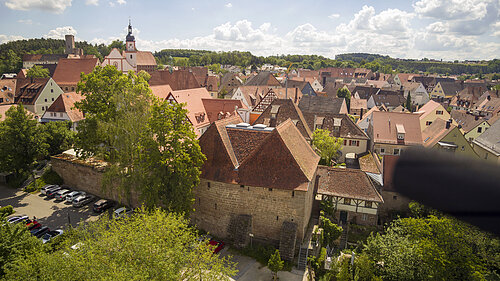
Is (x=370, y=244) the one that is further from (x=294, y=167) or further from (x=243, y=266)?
(x=243, y=266)

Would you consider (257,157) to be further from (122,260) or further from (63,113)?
(63,113)

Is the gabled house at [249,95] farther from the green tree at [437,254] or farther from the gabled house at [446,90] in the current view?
the gabled house at [446,90]

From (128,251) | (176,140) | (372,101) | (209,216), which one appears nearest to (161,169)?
(176,140)

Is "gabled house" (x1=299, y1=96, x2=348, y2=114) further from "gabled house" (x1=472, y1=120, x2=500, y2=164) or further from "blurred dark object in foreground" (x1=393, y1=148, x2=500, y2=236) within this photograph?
"blurred dark object in foreground" (x1=393, y1=148, x2=500, y2=236)

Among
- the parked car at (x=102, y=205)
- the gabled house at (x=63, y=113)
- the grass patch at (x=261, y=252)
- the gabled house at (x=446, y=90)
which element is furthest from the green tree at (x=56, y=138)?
the gabled house at (x=446, y=90)

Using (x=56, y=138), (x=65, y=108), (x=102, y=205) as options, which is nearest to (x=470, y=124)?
(x=102, y=205)

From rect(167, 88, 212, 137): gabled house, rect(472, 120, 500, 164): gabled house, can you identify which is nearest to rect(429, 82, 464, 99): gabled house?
rect(472, 120, 500, 164): gabled house
